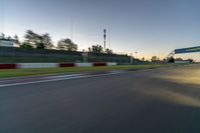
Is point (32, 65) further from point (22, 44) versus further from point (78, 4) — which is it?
point (22, 44)

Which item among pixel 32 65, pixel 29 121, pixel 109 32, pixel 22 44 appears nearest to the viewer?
pixel 29 121

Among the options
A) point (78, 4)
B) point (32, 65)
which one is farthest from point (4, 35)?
point (32, 65)

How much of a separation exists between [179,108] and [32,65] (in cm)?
2177

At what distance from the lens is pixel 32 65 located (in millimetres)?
25344

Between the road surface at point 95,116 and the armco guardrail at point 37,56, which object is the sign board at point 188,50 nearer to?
the armco guardrail at point 37,56

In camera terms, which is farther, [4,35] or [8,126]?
[4,35]

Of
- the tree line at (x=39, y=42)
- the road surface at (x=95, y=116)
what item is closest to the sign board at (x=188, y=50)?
the tree line at (x=39, y=42)

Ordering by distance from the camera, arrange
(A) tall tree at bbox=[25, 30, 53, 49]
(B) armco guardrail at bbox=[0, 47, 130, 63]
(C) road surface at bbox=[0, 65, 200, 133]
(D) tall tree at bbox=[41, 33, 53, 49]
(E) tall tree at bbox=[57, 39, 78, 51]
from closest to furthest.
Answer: (C) road surface at bbox=[0, 65, 200, 133]
(B) armco guardrail at bbox=[0, 47, 130, 63]
(A) tall tree at bbox=[25, 30, 53, 49]
(D) tall tree at bbox=[41, 33, 53, 49]
(E) tall tree at bbox=[57, 39, 78, 51]

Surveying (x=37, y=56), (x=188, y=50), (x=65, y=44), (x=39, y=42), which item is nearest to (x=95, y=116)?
(x=37, y=56)

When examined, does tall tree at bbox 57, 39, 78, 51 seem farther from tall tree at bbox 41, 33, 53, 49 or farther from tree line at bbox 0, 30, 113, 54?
tall tree at bbox 41, 33, 53, 49

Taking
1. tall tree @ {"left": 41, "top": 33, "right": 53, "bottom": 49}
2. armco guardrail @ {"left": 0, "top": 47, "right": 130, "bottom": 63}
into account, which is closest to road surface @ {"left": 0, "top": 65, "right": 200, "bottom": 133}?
armco guardrail @ {"left": 0, "top": 47, "right": 130, "bottom": 63}

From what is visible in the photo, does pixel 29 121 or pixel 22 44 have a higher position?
pixel 22 44

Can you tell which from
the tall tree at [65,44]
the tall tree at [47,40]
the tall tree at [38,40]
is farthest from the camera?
the tall tree at [65,44]

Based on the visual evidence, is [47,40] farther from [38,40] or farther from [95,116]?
[95,116]
